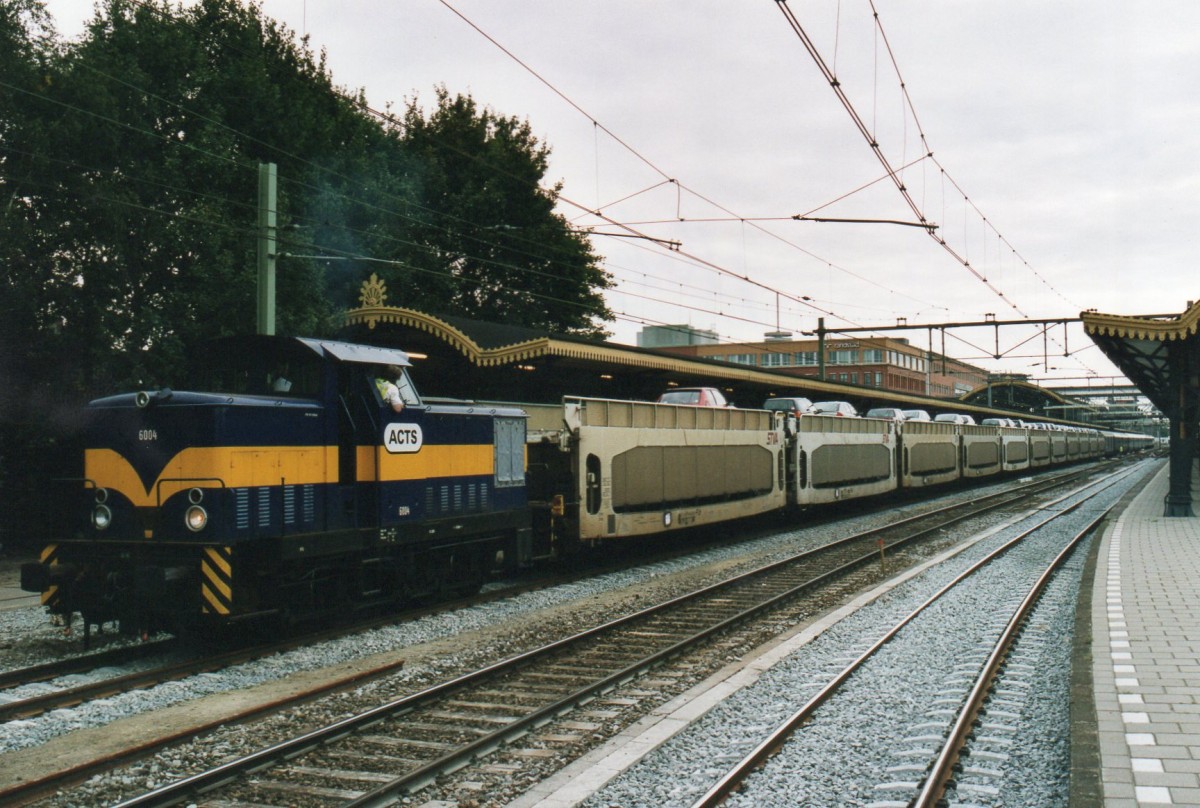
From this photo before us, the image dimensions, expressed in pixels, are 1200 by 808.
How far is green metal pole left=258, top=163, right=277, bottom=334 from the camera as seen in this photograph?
15.0m

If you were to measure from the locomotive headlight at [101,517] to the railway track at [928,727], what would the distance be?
22.0ft

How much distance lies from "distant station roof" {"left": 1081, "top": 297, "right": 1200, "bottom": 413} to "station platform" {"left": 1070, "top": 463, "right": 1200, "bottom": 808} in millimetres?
6902

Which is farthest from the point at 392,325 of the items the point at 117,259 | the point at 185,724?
the point at 185,724

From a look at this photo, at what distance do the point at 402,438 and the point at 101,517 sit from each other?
314 cm

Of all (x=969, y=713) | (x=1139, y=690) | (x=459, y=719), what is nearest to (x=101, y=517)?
(x=459, y=719)

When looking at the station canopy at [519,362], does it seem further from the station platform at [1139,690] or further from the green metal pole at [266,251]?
the station platform at [1139,690]

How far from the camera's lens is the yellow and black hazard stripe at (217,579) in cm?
893

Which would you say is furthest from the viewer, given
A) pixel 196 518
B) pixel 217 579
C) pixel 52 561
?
pixel 52 561

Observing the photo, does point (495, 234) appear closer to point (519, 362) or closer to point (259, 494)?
point (519, 362)

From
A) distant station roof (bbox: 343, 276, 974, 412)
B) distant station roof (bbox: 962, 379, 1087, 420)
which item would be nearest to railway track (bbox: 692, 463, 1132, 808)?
distant station roof (bbox: 343, 276, 974, 412)

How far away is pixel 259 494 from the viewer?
31.3 feet

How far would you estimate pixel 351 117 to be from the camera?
3516cm

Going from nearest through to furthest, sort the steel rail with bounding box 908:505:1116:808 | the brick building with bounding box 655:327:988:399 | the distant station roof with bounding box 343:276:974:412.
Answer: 1. the steel rail with bounding box 908:505:1116:808
2. the distant station roof with bounding box 343:276:974:412
3. the brick building with bounding box 655:327:988:399

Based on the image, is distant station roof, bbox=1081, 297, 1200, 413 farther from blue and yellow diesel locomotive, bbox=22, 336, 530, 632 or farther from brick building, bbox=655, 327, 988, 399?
brick building, bbox=655, 327, 988, 399
